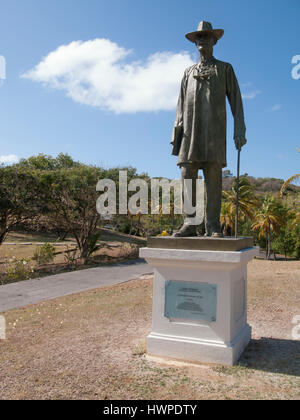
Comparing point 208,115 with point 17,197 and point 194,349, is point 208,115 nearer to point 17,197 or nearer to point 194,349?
point 194,349

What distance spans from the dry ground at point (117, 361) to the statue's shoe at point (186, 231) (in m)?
1.56

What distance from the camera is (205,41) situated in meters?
4.73

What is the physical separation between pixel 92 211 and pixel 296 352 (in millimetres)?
12083

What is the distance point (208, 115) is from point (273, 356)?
319cm

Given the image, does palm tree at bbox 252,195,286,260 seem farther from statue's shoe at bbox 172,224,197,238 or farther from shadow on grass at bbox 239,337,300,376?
statue's shoe at bbox 172,224,197,238

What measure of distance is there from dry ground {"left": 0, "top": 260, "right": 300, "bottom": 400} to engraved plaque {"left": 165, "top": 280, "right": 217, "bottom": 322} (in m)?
0.58

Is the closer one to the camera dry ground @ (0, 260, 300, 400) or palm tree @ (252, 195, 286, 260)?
dry ground @ (0, 260, 300, 400)

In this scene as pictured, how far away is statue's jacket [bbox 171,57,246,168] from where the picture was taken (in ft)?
15.2

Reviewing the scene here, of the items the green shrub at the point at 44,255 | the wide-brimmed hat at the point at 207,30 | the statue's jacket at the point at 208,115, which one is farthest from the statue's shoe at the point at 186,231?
the green shrub at the point at 44,255

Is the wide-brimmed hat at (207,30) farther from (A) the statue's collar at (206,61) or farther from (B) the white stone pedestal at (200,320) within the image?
(B) the white stone pedestal at (200,320)

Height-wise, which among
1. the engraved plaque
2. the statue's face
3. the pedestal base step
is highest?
the statue's face

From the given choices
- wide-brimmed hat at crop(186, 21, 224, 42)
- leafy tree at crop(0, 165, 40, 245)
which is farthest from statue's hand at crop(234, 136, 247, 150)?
leafy tree at crop(0, 165, 40, 245)

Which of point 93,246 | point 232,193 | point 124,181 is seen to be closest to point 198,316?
point 93,246
